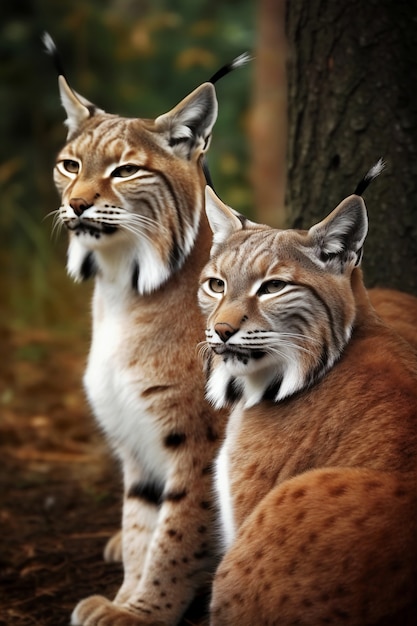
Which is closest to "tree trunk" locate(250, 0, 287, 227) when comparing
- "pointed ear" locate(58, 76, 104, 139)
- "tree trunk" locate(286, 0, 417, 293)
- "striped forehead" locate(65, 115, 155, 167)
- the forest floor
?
the forest floor

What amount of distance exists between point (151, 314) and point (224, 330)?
92 cm

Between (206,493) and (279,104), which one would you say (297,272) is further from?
(279,104)

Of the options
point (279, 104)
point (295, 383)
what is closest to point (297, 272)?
point (295, 383)

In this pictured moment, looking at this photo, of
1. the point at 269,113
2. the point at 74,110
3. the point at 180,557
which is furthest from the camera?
the point at 269,113

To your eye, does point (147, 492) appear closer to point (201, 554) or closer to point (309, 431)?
point (201, 554)

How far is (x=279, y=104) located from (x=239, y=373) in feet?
25.0

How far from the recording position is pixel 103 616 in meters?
4.21

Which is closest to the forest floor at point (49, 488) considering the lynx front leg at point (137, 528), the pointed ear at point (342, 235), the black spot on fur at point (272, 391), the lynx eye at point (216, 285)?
the lynx front leg at point (137, 528)

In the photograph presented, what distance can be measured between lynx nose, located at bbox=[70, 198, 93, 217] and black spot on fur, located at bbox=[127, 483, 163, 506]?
1.33 meters

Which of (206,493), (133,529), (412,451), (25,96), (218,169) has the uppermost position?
(412,451)

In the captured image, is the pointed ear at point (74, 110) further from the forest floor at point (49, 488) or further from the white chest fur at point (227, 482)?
the forest floor at point (49, 488)

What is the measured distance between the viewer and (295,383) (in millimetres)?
3750

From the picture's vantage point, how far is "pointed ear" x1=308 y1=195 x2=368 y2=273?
3674 mm

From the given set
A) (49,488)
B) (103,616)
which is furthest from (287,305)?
(49,488)
